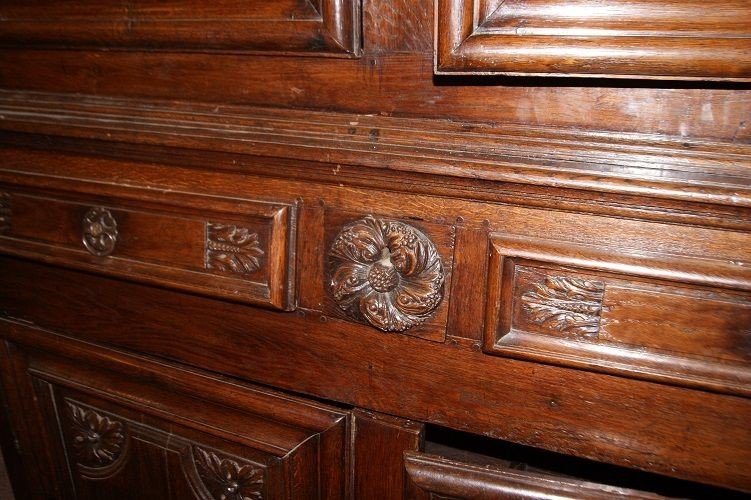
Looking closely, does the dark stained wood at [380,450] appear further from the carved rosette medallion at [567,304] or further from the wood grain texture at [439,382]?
the carved rosette medallion at [567,304]

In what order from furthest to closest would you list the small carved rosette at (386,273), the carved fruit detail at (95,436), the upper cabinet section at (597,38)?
the carved fruit detail at (95,436)
the small carved rosette at (386,273)
the upper cabinet section at (597,38)

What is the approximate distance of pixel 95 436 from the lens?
818 millimetres

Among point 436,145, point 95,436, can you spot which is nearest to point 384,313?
point 436,145

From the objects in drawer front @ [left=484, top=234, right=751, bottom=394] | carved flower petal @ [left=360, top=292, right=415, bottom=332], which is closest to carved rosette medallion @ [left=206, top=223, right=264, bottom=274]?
carved flower petal @ [left=360, top=292, right=415, bottom=332]

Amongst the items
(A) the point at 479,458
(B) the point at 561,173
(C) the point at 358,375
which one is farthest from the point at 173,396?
(B) the point at 561,173

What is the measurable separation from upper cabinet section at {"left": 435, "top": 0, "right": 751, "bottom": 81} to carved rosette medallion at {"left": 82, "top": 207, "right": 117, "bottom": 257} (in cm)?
41

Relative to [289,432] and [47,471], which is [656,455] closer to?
[289,432]

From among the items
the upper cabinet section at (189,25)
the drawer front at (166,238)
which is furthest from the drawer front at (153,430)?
the upper cabinet section at (189,25)

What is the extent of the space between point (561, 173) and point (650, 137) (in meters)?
0.08

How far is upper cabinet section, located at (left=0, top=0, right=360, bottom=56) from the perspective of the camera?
0.55 metres

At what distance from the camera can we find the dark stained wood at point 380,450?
0.62m

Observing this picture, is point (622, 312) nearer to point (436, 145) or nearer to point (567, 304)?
point (567, 304)

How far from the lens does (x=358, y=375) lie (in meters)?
0.62

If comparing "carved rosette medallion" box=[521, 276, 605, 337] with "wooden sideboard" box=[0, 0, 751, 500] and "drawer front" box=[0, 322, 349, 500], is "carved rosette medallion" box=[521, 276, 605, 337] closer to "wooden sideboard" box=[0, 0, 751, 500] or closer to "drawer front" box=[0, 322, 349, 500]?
"wooden sideboard" box=[0, 0, 751, 500]
